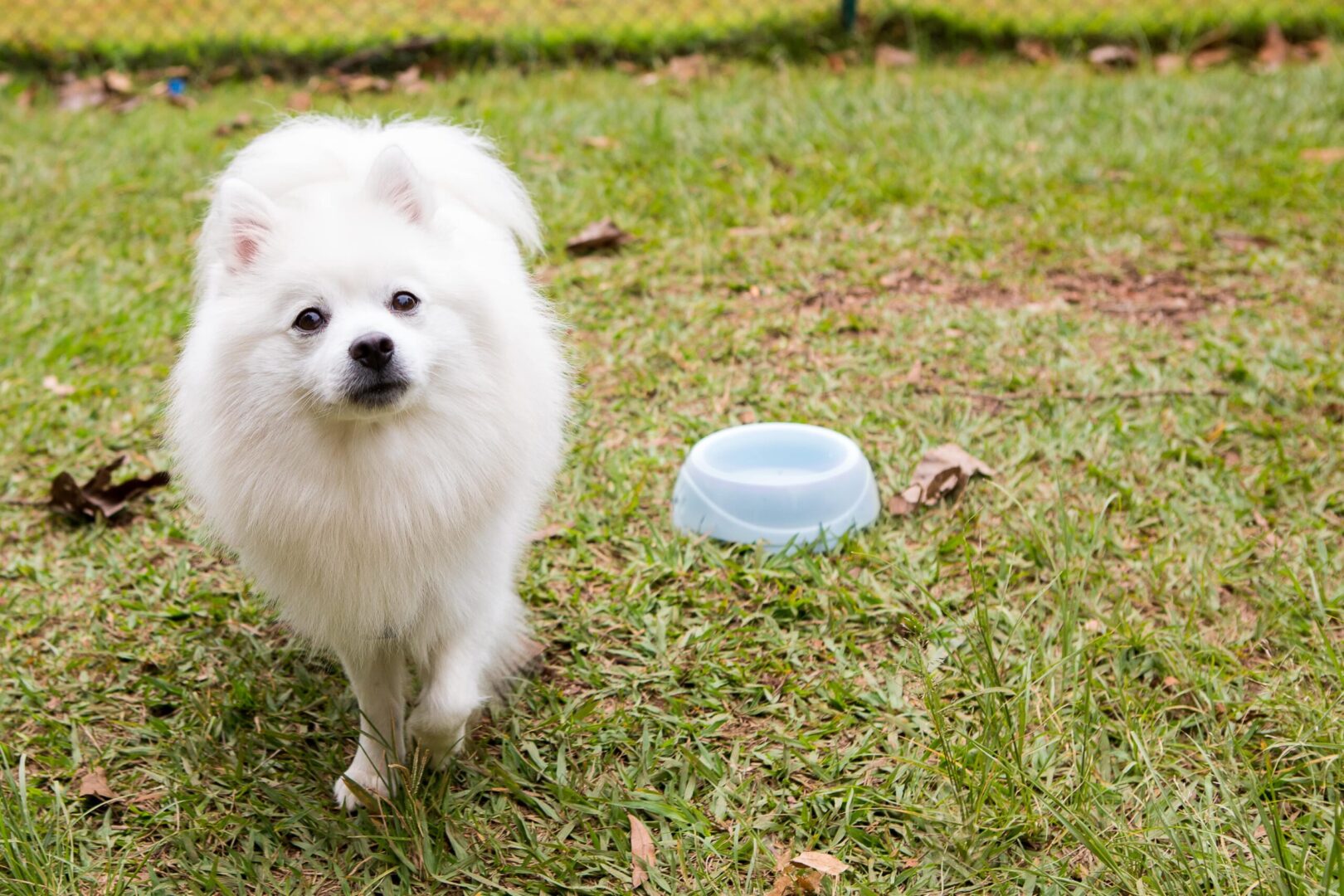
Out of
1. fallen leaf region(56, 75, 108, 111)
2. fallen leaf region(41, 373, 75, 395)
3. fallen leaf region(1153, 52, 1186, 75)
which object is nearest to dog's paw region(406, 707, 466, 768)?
fallen leaf region(41, 373, 75, 395)

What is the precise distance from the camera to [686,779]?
8.12 ft

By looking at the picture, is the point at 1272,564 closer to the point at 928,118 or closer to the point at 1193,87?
the point at 928,118

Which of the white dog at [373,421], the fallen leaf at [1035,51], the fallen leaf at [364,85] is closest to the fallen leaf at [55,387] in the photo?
the white dog at [373,421]

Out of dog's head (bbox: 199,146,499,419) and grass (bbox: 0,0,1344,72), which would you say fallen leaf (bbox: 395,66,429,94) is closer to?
grass (bbox: 0,0,1344,72)

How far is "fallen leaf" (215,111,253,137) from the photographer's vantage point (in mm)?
6062

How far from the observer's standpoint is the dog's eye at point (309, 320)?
2.14m

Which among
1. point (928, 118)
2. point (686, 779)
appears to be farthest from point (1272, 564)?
point (928, 118)

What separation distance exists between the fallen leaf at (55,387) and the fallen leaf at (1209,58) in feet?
20.2

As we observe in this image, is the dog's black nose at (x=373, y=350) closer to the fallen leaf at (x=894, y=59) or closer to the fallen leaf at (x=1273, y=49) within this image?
the fallen leaf at (x=894, y=59)

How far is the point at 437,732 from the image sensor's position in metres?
2.44

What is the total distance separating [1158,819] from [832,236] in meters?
2.96

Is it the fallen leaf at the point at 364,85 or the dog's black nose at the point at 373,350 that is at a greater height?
the dog's black nose at the point at 373,350

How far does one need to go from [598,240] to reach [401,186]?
245 centimetres

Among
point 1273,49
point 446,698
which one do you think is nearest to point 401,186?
point 446,698
